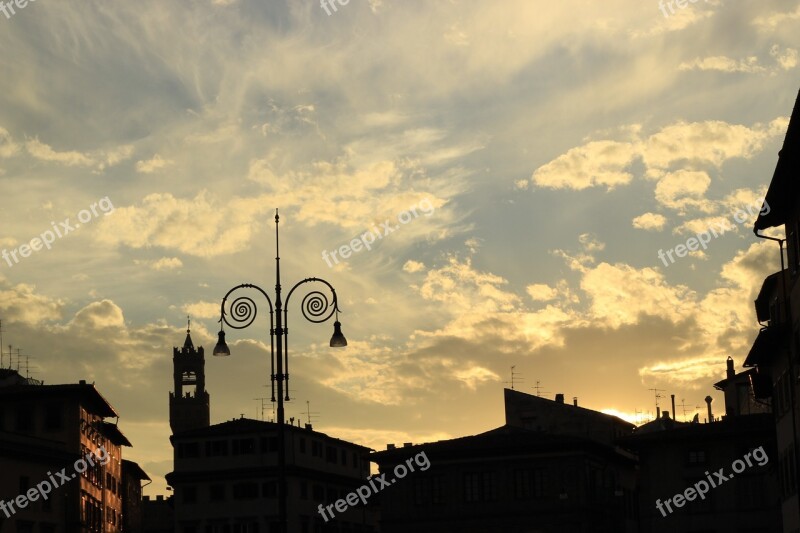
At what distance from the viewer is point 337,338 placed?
3428cm

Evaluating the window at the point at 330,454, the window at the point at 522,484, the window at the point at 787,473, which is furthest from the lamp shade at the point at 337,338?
the window at the point at 330,454

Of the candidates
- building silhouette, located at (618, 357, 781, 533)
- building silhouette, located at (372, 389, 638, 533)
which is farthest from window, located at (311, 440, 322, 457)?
building silhouette, located at (618, 357, 781, 533)

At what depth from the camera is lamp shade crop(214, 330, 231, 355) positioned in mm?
34719

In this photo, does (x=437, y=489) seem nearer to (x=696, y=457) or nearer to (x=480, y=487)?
(x=480, y=487)

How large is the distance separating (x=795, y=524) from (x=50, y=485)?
56.4m

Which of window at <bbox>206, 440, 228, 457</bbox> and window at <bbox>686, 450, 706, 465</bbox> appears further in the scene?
window at <bbox>206, 440, 228, 457</bbox>

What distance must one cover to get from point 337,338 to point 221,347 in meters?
3.26

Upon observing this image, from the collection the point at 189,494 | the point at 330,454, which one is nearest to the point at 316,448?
the point at 330,454

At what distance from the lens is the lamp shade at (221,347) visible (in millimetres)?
34719

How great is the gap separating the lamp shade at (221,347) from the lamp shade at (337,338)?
296 centimetres

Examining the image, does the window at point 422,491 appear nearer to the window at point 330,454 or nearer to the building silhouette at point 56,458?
the building silhouette at point 56,458

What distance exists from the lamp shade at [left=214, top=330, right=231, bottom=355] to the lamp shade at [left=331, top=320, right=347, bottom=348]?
2964 mm

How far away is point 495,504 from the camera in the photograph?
8719 centimetres

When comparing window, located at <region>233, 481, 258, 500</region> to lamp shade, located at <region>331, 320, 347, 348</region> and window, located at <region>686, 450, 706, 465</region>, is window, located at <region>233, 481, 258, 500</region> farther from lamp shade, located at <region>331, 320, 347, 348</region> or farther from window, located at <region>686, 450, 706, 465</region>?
lamp shade, located at <region>331, 320, 347, 348</region>
